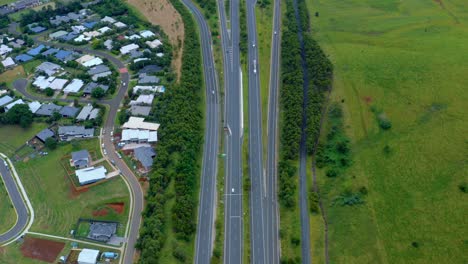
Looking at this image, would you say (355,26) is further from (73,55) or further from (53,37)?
(53,37)

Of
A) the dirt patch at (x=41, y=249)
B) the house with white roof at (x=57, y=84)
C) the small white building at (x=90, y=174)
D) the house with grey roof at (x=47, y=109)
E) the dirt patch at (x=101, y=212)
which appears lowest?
the dirt patch at (x=41, y=249)

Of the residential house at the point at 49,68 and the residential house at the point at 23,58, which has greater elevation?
the residential house at the point at 23,58

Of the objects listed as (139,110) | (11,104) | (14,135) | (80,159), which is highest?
(11,104)

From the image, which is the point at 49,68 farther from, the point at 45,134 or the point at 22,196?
the point at 22,196

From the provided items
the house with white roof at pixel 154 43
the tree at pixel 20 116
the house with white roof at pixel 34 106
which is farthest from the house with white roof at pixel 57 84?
the house with white roof at pixel 154 43

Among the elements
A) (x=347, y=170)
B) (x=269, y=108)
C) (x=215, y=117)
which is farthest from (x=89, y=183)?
(x=347, y=170)

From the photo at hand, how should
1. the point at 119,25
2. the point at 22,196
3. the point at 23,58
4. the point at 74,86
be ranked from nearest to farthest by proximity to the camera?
1. the point at 22,196
2. the point at 74,86
3. the point at 23,58
4. the point at 119,25

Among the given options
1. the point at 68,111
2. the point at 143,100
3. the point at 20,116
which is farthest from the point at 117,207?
the point at 20,116

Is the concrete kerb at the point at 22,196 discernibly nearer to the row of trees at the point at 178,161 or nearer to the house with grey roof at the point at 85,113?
the house with grey roof at the point at 85,113
